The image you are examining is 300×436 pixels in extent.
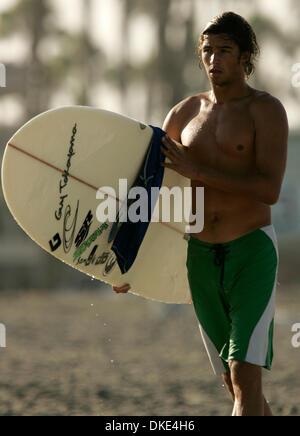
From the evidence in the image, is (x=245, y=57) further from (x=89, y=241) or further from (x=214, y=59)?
(x=89, y=241)

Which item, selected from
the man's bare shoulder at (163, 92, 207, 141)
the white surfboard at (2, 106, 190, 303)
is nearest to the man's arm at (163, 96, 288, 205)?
the man's bare shoulder at (163, 92, 207, 141)

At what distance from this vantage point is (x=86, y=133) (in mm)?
4449

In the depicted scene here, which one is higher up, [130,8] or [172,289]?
[130,8]

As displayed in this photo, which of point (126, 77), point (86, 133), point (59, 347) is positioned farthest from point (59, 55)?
point (86, 133)

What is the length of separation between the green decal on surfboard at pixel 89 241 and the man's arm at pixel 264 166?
79 centimetres

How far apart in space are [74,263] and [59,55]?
26.0m

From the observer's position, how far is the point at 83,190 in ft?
14.6

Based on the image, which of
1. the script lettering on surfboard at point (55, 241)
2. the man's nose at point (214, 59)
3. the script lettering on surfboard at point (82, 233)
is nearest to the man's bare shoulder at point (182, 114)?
the man's nose at point (214, 59)

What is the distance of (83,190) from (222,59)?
1.08 meters

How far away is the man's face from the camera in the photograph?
3748 mm

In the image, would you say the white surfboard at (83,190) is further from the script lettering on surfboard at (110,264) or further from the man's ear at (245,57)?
the man's ear at (245,57)

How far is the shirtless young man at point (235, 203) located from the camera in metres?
3.64
